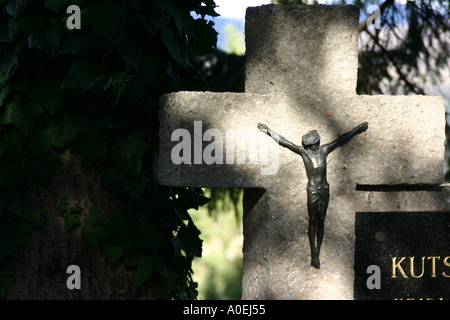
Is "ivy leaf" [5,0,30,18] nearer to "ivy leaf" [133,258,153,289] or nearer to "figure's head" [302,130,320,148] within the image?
"ivy leaf" [133,258,153,289]

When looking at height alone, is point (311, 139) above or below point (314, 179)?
above

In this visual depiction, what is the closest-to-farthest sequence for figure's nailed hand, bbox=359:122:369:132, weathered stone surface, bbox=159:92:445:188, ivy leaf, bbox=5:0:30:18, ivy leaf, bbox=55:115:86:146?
weathered stone surface, bbox=159:92:445:188, figure's nailed hand, bbox=359:122:369:132, ivy leaf, bbox=5:0:30:18, ivy leaf, bbox=55:115:86:146

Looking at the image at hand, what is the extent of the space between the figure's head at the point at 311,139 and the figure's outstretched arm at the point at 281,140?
34 millimetres

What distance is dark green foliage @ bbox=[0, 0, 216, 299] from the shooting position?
3.06 metres

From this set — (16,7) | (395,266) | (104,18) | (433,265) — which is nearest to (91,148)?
(104,18)

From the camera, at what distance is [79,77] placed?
120 inches

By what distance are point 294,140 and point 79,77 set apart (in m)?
1.03

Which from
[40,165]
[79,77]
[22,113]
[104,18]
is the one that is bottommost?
[40,165]

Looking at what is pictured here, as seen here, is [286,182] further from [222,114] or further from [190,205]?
[190,205]

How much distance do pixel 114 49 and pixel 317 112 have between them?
1.03 meters

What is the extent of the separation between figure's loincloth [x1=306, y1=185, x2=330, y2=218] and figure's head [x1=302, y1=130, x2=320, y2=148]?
19 centimetres

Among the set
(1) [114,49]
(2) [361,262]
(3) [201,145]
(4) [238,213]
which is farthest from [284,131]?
(4) [238,213]

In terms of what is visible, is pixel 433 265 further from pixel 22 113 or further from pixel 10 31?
pixel 10 31

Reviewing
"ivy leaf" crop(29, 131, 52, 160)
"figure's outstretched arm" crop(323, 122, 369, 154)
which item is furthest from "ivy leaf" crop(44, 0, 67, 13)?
"figure's outstretched arm" crop(323, 122, 369, 154)
